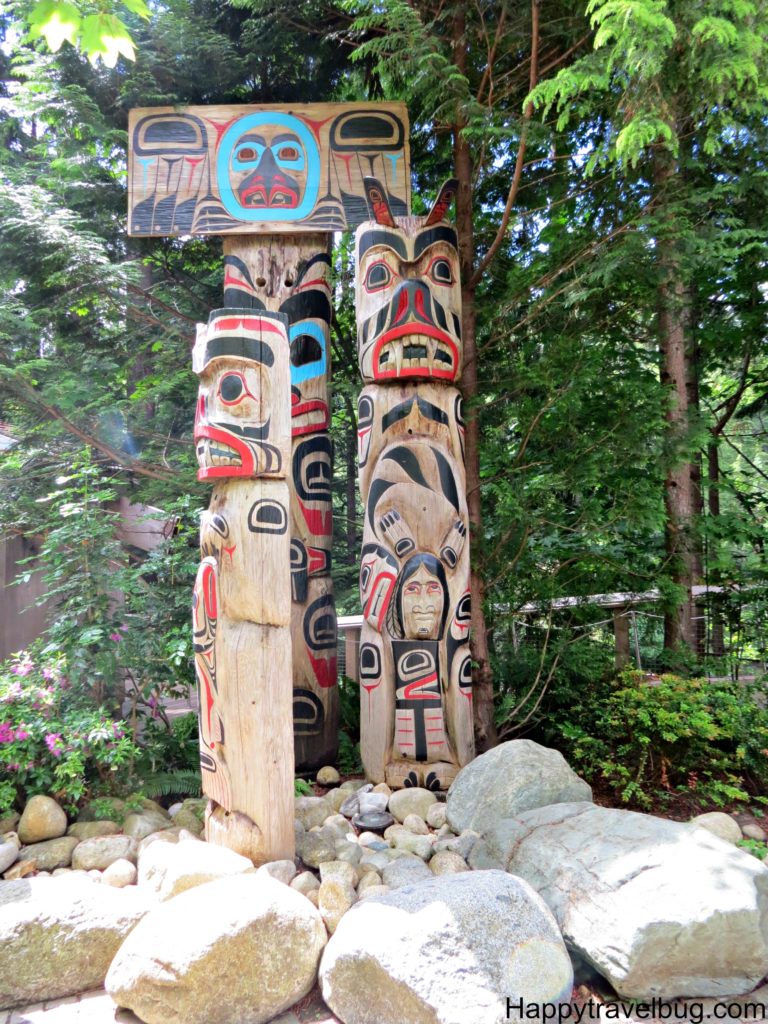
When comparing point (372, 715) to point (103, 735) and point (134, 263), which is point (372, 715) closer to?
point (103, 735)

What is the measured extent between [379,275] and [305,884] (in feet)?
12.5

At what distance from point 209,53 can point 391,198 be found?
235 centimetres

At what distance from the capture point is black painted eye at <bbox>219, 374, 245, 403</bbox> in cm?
344

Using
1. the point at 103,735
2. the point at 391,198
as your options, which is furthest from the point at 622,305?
the point at 103,735

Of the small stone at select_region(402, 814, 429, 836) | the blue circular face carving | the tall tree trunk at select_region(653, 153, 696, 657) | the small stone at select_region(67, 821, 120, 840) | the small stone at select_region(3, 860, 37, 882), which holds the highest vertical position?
the blue circular face carving

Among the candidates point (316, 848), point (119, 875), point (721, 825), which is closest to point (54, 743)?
point (119, 875)

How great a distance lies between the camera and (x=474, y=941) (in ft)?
7.99

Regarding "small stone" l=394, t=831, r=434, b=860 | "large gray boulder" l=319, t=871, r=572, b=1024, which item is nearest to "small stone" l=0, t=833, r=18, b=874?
"large gray boulder" l=319, t=871, r=572, b=1024

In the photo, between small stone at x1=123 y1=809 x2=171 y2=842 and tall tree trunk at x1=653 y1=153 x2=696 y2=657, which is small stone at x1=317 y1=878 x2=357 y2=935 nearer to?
small stone at x1=123 y1=809 x2=171 y2=842

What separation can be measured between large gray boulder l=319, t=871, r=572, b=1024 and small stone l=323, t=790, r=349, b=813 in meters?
1.62

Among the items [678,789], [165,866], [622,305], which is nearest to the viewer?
[165,866]

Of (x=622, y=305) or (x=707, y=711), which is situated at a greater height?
A: (x=622, y=305)

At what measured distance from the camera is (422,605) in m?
4.57

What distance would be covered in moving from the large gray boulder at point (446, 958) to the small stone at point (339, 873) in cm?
40
